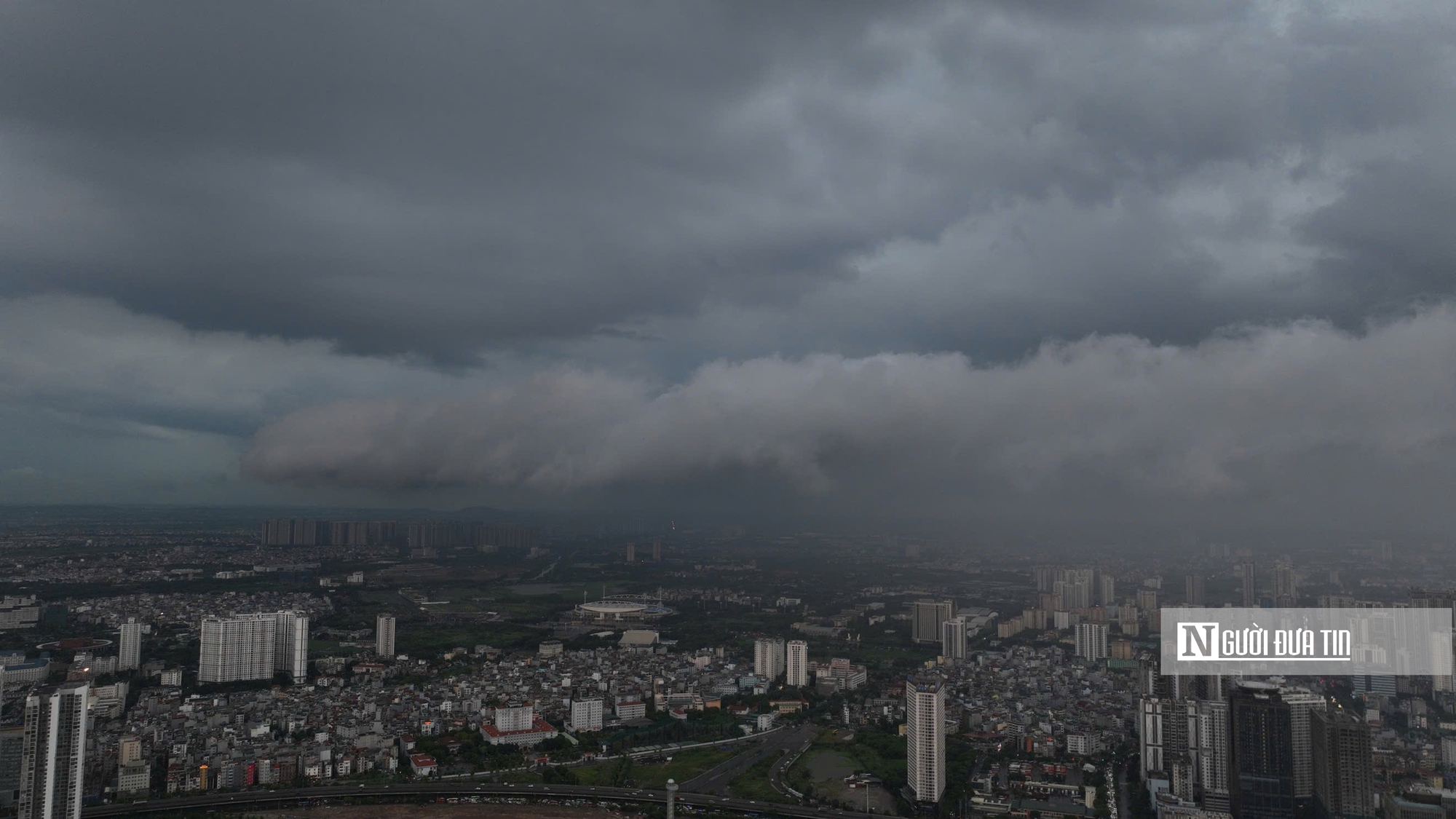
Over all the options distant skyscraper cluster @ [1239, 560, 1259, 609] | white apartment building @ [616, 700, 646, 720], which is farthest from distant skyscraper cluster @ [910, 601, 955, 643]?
white apartment building @ [616, 700, 646, 720]

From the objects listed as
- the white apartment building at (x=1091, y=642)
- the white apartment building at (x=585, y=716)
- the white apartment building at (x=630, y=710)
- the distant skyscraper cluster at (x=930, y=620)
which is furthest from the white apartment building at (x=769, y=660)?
the white apartment building at (x=1091, y=642)

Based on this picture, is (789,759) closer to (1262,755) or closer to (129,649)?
(1262,755)

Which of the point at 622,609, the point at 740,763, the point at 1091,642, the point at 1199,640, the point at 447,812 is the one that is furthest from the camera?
the point at 622,609

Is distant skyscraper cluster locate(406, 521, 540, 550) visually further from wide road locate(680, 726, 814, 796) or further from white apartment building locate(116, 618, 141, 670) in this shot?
wide road locate(680, 726, 814, 796)

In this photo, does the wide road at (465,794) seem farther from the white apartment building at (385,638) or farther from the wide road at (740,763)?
the white apartment building at (385,638)

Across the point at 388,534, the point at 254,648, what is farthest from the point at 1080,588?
the point at 388,534

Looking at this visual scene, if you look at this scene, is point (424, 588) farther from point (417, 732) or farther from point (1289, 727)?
point (1289, 727)
